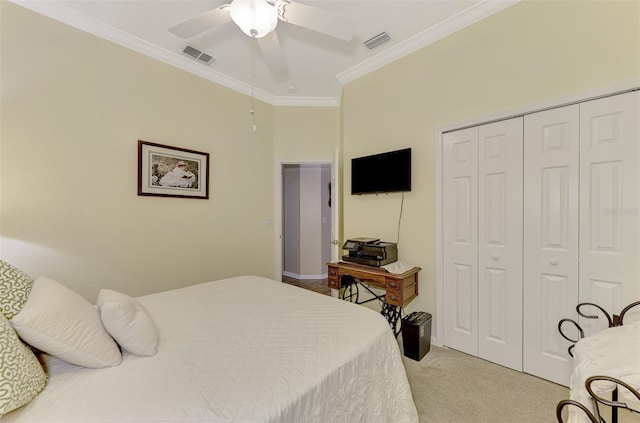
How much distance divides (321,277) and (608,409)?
3.94 meters

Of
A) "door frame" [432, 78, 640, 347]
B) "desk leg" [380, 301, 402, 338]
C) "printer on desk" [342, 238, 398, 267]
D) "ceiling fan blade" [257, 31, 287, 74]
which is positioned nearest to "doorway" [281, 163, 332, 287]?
"printer on desk" [342, 238, 398, 267]

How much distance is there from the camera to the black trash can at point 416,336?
2.25 m

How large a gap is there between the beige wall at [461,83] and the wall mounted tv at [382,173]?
0.12 metres

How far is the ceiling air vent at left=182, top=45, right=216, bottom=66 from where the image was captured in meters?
2.66

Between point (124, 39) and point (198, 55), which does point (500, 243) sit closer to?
point (198, 55)

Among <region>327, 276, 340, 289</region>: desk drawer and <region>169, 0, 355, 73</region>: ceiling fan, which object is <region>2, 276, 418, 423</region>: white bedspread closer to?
<region>327, 276, 340, 289</region>: desk drawer

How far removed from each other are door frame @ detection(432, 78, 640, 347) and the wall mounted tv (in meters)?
0.28

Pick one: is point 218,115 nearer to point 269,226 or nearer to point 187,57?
point 187,57

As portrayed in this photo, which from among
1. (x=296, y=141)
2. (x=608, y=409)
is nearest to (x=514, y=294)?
(x=608, y=409)

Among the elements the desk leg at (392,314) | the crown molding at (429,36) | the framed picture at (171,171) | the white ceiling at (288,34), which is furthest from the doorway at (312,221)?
the desk leg at (392,314)

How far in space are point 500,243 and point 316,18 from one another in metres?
2.14

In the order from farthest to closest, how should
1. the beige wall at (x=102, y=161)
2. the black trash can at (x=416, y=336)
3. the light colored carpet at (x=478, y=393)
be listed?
the black trash can at (x=416, y=336), the beige wall at (x=102, y=161), the light colored carpet at (x=478, y=393)

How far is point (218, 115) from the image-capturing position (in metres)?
3.16

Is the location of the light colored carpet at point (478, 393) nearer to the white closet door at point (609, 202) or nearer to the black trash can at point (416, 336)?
the black trash can at point (416, 336)
